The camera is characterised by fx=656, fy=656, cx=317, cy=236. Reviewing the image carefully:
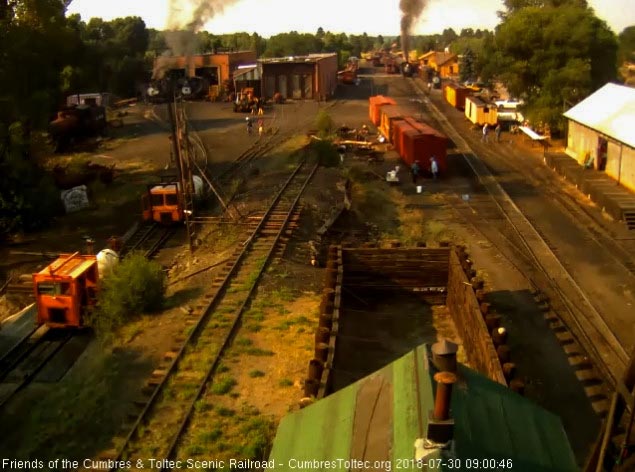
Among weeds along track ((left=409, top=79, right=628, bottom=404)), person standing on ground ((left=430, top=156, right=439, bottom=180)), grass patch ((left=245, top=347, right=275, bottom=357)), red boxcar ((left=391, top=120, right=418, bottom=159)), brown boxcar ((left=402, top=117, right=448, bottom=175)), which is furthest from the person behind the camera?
red boxcar ((left=391, top=120, right=418, bottom=159))

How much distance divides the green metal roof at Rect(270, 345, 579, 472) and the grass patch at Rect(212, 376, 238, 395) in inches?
213

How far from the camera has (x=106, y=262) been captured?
18.2m

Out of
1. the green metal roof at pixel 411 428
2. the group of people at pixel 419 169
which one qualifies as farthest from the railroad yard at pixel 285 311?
the green metal roof at pixel 411 428

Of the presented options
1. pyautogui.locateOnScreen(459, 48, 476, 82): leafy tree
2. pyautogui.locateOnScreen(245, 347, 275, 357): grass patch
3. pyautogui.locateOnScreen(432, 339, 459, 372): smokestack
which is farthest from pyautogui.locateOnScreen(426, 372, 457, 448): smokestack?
pyautogui.locateOnScreen(459, 48, 476, 82): leafy tree

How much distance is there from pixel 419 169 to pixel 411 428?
26.2 metres

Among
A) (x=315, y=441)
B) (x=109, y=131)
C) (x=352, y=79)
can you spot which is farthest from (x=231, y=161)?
(x=352, y=79)

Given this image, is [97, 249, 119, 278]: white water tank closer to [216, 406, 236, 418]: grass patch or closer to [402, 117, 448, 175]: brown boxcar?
[216, 406, 236, 418]: grass patch

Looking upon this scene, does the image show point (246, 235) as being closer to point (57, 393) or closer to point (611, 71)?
point (57, 393)

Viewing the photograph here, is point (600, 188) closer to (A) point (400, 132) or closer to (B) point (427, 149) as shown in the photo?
(B) point (427, 149)

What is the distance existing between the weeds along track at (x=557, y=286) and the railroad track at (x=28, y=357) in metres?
11.5

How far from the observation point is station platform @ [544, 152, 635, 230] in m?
23.0

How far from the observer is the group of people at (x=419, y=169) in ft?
95.5

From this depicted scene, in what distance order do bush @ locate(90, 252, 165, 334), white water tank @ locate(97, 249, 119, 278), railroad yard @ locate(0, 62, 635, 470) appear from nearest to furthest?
1. railroad yard @ locate(0, 62, 635, 470)
2. bush @ locate(90, 252, 165, 334)
3. white water tank @ locate(97, 249, 119, 278)

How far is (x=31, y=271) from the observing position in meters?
21.6
